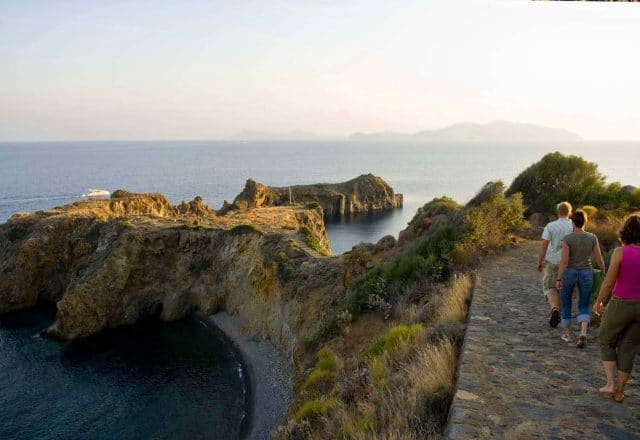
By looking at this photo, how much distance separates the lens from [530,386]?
22.7 feet

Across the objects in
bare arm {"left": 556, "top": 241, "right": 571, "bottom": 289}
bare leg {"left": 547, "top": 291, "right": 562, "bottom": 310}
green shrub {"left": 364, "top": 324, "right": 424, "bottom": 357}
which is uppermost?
bare arm {"left": 556, "top": 241, "right": 571, "bottom": 289}

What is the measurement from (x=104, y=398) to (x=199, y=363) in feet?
19.6

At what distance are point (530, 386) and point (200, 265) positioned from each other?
36.6 meters

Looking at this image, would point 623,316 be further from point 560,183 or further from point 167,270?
point 167,270

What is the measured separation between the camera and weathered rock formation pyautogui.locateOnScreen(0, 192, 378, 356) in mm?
29328

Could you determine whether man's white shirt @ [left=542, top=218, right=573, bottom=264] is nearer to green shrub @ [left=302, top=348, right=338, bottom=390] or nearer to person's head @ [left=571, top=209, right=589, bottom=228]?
person's head @ [left=571, top=209, right=589, bottom=228]

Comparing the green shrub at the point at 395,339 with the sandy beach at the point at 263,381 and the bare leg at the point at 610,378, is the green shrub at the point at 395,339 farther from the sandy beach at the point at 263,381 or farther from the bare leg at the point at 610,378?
Result: the sandy beach at the point at 263,381

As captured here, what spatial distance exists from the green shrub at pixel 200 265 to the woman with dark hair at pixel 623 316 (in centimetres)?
3651

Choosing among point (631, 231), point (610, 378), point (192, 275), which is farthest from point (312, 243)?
point (631, 231)

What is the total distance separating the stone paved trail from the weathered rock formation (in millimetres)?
15992

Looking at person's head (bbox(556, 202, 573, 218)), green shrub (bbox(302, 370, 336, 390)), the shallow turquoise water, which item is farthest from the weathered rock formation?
person's head (bbox(556, 202, 573, 218))

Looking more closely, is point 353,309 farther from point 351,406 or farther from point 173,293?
point 173,293

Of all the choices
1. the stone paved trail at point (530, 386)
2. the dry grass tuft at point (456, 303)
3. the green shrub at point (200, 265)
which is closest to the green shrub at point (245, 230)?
the green shrub at point (200, 265)

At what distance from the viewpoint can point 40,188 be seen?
118062 mm
